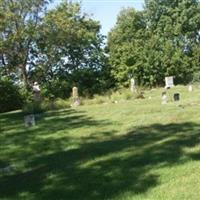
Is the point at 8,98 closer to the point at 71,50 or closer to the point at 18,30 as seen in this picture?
the point at 18,30

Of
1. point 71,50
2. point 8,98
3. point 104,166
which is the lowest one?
point 104,166

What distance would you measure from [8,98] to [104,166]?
72.3 ft

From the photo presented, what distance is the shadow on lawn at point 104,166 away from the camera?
25.2 ft

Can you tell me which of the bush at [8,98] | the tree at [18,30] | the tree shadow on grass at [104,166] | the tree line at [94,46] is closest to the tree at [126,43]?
the tree line at [94,46]

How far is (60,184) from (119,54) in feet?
154

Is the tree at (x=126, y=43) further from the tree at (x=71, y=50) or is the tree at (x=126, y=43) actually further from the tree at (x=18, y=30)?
the tree at (x=18, y=30)

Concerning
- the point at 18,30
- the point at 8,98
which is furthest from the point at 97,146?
the point at 18,30

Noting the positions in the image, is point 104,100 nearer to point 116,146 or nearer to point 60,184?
point 116,146

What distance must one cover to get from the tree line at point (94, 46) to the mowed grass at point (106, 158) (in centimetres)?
2935

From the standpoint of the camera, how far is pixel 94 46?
52.9 m

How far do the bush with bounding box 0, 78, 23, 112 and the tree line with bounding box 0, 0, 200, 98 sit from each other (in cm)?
1121

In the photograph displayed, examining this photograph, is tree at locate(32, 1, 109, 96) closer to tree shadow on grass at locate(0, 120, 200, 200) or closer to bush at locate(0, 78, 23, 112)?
bush at locate(0, 78, 23, 112)

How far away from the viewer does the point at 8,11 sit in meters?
43.5

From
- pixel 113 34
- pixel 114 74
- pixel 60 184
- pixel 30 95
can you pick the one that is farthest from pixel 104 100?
pixel 113 34
